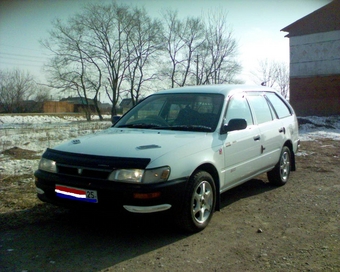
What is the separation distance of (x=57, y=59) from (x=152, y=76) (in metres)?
11.0

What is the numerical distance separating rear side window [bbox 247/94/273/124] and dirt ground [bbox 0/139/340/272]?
4.09ft

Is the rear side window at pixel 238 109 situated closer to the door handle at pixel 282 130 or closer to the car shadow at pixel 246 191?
the door handle at pixel 282 130

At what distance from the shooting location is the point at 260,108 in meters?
5.80

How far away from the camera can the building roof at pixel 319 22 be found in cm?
2762

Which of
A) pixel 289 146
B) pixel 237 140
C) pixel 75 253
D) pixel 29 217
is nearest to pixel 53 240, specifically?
pixel 75 253

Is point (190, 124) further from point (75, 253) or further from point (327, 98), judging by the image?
point (327, 98)

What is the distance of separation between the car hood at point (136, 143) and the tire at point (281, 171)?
7.61 feet

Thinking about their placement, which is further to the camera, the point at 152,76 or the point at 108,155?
the point at 152,76

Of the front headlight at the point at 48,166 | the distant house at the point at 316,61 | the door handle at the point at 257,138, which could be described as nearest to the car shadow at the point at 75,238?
the front headlight at the point at 48,166

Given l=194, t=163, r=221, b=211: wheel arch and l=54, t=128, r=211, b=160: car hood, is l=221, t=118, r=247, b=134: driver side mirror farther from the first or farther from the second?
l=194, t=163, r=221, b=211: wheel arch

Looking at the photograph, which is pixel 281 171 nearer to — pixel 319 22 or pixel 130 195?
pixel 130 195

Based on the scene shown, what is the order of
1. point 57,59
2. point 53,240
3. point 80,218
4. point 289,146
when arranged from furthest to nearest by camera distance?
point 57,59, point 289,146, point 80,218, point 53,240

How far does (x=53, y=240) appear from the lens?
12.6ft

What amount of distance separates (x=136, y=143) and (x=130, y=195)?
0.73 m
